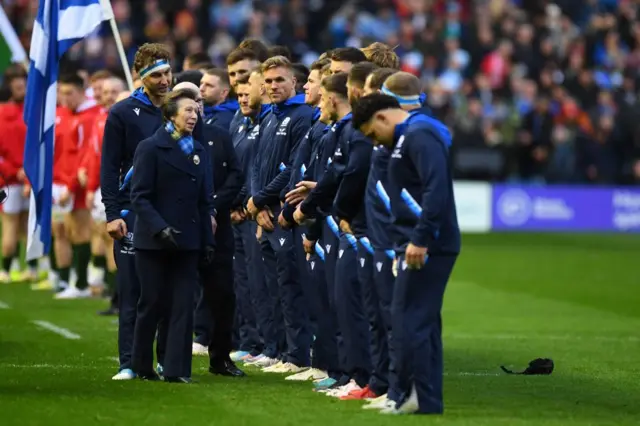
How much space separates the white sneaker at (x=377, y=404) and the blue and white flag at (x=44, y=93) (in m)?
4.05

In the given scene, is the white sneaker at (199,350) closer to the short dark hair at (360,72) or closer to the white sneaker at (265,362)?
the white sneaker at (265,362)

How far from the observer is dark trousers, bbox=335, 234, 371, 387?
36.9ft

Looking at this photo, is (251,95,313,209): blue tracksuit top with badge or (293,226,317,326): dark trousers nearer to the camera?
(293,226,317,326): dark trousers

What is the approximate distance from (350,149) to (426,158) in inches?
55.4

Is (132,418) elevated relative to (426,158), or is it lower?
lower

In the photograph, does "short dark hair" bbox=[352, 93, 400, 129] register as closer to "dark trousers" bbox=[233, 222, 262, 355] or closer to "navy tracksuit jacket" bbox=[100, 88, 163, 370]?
"navy tracksuit jacket" bbox=[100, 88, 163, 370]

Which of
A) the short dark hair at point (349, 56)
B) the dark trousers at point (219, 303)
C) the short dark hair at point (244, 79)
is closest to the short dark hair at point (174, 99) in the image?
A: the short dark hair at point (349, 56)

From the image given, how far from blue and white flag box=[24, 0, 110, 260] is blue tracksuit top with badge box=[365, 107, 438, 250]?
3.99 m

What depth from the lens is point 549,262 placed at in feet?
87.0

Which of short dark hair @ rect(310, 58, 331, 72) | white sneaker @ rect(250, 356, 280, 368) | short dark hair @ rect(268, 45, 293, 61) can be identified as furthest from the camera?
short dark hair @ rect(268, 45, 293, 61)

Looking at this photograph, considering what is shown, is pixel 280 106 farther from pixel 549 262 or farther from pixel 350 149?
pixel 549 262

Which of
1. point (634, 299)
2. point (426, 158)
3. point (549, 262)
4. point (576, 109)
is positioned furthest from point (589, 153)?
point (426, 158)

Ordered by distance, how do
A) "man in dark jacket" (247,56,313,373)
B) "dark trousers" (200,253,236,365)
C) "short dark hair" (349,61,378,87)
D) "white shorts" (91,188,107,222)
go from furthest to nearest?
"white shorts" (91,188,107,222) → "man in dark jacket" (247,56,313,373) → "dark trousers" (200,253,236,365) → "short dark hair" (349,61,378,87)

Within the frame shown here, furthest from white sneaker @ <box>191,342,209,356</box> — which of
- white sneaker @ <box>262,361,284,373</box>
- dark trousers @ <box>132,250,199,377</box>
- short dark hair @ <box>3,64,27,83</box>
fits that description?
short dark hair @ <box>3,64,27,83</box>
